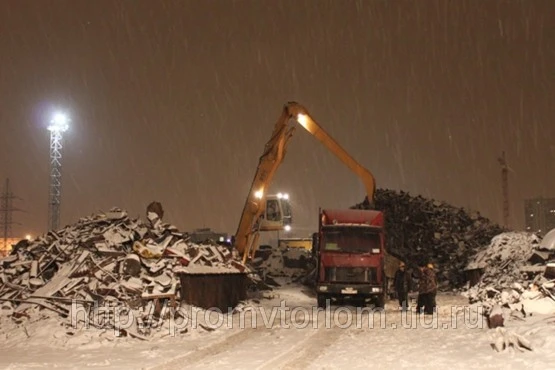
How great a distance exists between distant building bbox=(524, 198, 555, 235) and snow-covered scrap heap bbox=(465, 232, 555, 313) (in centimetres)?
12028

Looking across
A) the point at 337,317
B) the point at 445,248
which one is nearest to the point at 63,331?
the point at 337,317

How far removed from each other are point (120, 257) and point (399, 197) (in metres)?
26.9

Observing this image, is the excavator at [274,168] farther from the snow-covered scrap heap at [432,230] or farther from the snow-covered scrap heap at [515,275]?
the snow-covered scrap heap at [432,230]

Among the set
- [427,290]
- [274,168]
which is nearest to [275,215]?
[274,168]

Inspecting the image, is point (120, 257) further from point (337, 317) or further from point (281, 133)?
point (281, 133)

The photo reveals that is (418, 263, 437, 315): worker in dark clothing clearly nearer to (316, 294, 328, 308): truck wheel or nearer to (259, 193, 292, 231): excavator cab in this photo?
(316, 294, 328, 308): truck wheel

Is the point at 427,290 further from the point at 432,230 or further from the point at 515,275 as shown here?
the point at 432,230

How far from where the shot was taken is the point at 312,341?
14445mm

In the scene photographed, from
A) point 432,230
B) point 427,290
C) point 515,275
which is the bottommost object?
point 427,290

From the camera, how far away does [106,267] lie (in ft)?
58.6

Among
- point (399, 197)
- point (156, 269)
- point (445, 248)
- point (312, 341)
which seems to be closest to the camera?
point (312, 341)

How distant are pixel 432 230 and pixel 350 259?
1881 centimetres

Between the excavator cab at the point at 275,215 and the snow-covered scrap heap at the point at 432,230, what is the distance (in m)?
7.97

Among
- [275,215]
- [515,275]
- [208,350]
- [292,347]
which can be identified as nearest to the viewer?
[208,350]
